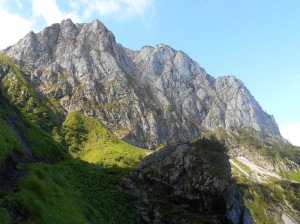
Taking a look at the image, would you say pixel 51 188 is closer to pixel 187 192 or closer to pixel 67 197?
pixel 67 197

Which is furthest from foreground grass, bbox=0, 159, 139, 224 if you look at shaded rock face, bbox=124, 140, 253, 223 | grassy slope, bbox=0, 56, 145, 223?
shaded rock face, bbox=124, 140, 253, 223

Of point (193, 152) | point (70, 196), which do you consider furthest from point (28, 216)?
point (193, 152)

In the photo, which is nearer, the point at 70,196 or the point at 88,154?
the point at 70,196

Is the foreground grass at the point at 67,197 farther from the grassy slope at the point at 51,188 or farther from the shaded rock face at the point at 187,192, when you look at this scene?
the shaded rock face at the point at 187,192

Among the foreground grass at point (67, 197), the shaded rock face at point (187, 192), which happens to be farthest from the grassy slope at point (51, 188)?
the shaded rock face at point (187, 192)

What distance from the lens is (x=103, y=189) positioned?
168 ft

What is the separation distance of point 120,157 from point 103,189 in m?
126

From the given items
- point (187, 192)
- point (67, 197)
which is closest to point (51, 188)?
point (67, 197)

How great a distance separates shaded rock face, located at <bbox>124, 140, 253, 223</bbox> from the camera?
5119 cm

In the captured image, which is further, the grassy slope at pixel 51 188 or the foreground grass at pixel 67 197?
the grassy slope at pixel 51 188

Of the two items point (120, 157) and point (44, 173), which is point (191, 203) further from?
point (120, 157)

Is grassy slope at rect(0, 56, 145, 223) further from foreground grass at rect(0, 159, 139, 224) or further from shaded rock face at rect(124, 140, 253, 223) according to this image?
shaded rock face at rect(124, 140, 253, 223)

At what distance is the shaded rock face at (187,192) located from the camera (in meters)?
51.2

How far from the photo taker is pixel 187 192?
57250 millimetres
